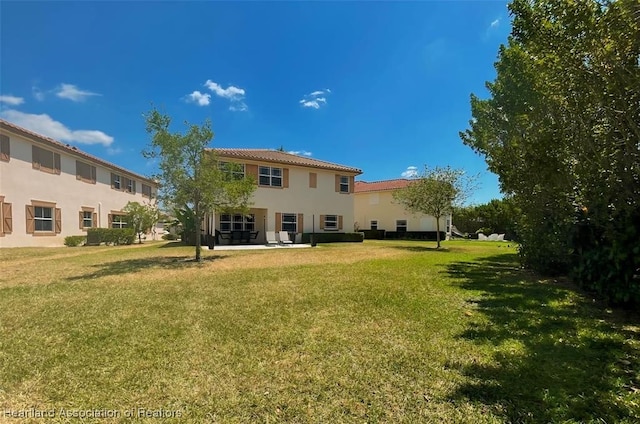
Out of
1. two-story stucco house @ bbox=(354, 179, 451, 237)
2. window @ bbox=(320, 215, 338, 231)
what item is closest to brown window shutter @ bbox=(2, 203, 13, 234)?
window @ bbox=(320, 215, 338, 231)

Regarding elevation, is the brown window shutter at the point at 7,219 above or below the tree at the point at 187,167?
below

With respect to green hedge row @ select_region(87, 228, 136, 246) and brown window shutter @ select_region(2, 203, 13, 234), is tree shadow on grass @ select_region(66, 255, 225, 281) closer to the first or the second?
brown window shutter @ select_region(2, 203, 13, 234)

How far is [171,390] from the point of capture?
10.4 ft

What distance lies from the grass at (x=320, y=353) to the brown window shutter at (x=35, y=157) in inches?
620

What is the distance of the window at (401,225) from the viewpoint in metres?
33.1

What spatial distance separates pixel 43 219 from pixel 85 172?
5092 mm

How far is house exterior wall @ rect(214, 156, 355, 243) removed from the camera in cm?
2291

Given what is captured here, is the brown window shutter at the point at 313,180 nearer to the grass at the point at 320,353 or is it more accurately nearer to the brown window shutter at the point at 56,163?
the brown window shutter at the point at 56,163

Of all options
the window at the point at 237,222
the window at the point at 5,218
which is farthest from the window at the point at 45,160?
the window at the point at 237,222

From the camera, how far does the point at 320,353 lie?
13.0 ft

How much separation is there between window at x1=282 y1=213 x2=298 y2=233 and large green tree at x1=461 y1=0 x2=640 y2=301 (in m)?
17.7

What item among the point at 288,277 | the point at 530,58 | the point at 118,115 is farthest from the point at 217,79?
the point at 530,58

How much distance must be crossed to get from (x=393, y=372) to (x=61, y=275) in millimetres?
9589

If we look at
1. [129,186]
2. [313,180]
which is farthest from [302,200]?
[129,186]
